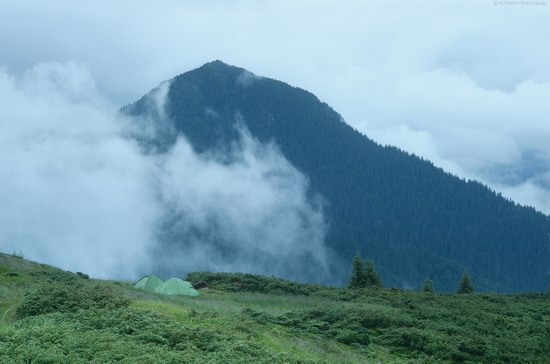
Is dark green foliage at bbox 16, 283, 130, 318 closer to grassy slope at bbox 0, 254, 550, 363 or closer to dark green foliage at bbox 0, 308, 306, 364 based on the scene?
grassy slope at bbox 0, 254, 550, 363

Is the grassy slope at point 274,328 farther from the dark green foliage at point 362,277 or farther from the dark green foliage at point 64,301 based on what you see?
the dark green foliage at point 362,277

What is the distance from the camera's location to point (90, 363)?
12.4 meters

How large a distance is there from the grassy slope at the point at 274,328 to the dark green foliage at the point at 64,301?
0.41ft

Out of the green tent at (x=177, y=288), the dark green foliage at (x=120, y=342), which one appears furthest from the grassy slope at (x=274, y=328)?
the green tent at (x=177, y=288)

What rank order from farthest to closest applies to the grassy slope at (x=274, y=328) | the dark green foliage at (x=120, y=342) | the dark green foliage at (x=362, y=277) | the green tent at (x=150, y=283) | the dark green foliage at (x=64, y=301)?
the dark green foliage at (x=362, y=277)
the green tent at (x=150, y=283)
the dark green foliage at (x=64, y=301)
the grassy slope at (x=274, y=328)
the dark green foliage at (x=120, y=342)

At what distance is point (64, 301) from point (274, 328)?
7.59 meters

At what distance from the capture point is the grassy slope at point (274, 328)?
13828mm

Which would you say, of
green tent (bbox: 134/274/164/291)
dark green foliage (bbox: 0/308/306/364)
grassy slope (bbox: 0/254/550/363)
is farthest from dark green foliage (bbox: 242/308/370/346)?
green tent (bbox: 134/274/164/291)

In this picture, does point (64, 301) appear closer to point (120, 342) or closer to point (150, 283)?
point (120, 342)

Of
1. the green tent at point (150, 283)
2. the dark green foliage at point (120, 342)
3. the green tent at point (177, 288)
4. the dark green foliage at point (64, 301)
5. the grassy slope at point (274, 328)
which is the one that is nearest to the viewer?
the dark green foliage at point (120, 342)

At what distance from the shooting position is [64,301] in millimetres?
18938

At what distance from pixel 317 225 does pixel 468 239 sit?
48.6 metres

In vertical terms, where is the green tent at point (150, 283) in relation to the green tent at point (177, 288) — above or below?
above

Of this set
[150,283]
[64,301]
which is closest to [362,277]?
[150,283]
